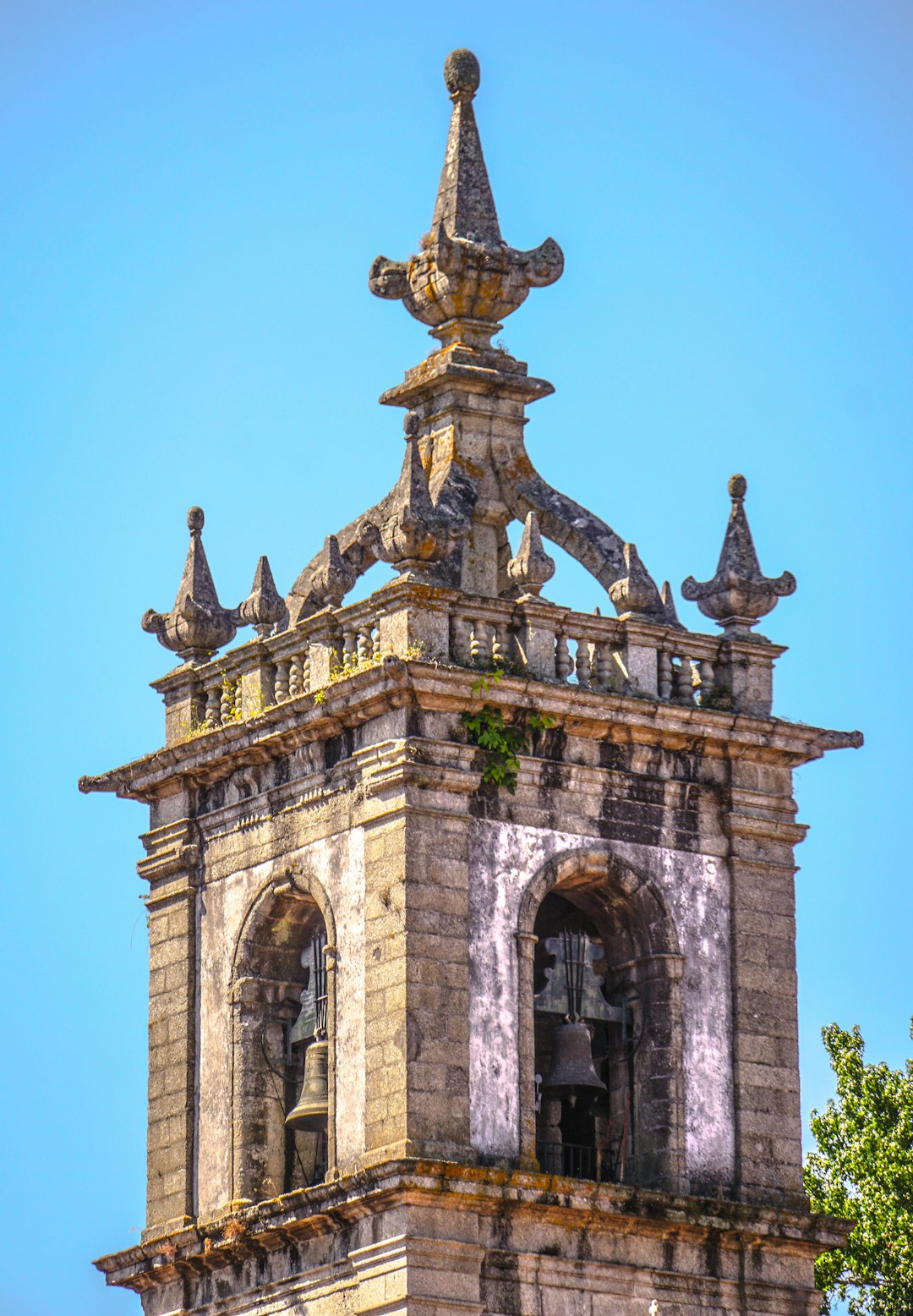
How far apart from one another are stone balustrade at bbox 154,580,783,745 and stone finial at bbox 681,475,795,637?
0.29 m

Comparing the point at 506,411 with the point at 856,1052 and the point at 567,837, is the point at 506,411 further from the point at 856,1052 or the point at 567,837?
the point at 856,1052

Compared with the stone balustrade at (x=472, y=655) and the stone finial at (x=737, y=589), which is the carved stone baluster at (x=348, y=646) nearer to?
the stone balustrade at (x=472, y=655)

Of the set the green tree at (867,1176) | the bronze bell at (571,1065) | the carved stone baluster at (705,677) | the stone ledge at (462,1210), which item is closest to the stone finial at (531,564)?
the carved stone baluster at (705,677)

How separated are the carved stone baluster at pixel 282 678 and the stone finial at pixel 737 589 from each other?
373 cm

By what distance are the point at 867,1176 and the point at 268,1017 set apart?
39.3 feet

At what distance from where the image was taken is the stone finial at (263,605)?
4416cm

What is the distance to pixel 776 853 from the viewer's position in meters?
43.7

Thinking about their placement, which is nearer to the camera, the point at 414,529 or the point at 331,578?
the point at 414,529

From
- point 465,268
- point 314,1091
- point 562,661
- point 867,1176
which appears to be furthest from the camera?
point 867,1176

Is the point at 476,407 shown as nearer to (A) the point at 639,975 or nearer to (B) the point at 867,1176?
(A) the point at 639,975

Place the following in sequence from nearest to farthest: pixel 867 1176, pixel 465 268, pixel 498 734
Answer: pixel 498 734
pixel 465 268
pixel 867 1176

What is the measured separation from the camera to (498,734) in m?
42.0

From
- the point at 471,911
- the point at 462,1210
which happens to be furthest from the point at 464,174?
the point at 462,1210

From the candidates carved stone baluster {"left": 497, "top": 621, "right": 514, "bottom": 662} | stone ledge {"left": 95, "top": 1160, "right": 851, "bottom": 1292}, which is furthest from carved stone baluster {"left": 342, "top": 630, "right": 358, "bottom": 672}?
stone ledge {"left": 95, "top": 1160, "right": 851, "bottom": 1292}
